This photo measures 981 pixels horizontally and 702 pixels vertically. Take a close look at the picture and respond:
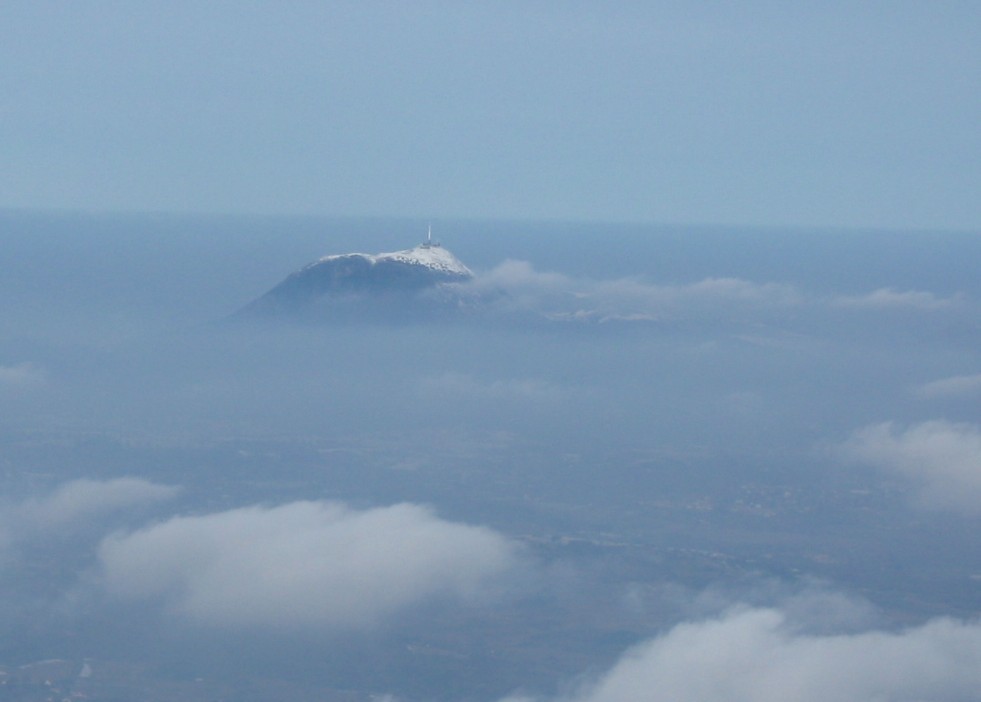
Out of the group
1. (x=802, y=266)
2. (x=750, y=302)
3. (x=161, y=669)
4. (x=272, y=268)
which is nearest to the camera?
(x=161, y=669)

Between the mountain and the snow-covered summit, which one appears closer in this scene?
the snow-covered summit

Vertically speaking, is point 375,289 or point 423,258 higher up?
point 423,258

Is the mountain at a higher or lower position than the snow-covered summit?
lower

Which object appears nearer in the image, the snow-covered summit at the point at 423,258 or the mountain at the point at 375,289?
the snow-covered summit at the point at 423,258

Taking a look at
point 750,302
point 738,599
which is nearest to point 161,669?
point 738,599

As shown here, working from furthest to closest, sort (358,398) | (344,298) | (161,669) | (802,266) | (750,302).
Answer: (802,266)
(750,302)
(344,298)
(358,398)
(161,669)

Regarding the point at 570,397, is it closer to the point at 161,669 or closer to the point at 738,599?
the point at 738,599

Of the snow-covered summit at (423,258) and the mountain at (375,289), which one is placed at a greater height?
the snow-covered summit at (423,258)

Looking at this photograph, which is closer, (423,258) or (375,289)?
(375,289)
